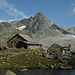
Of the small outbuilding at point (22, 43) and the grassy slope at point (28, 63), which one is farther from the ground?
the small outbuilding at point (22, 43)

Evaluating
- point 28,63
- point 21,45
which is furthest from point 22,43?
point 28,63

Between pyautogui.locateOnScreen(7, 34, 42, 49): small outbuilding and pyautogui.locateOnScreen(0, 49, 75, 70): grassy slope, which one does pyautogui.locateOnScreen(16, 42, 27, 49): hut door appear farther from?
pyautogui.locateOnScreen(0, 49, 75, 70): grassy slope

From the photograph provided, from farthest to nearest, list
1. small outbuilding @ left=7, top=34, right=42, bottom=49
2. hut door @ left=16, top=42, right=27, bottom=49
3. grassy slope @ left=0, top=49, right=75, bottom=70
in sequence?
1. hut door @ left=16, top=42, right=27, bottom=49
2. small outbuilding @ left=7, top=34, right=42, bottom=49
3. grassy slope @ left=0, top=49, right=75, bottom=70

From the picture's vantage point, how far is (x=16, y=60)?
68.8m

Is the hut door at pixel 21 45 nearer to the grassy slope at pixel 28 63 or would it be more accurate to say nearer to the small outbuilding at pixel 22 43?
the small outbuilding at pixel 22 43

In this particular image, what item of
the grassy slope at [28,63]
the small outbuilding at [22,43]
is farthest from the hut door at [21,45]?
the grassy slope at [28,63]

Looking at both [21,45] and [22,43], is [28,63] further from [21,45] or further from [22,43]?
[21,45]

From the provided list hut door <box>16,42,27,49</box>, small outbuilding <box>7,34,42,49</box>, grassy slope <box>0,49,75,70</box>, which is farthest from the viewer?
hut door <box>16,42,27,49</box>

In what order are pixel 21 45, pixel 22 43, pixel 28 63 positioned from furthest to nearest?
pixel 21 45, pixel 22 43, pixel 28 63

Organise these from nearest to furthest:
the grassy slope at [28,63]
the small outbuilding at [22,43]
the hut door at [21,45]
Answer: the grassy slope at [28,63]
the small outbuilding at [22,43]
the hut door at [21,45]

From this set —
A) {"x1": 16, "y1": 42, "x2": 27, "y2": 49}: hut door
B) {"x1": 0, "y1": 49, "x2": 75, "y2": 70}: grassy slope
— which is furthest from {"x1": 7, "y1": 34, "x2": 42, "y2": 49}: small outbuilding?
{"x1": 0, "y1": 49, "x2": 75, "y2": 70}: grassy slope

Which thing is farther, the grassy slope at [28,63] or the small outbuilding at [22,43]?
the small outbuilding at [22,43]

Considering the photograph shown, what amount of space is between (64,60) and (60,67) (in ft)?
37.6

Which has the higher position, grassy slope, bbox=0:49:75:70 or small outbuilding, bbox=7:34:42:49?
small outbuilding, bbox=7:34:42:49
